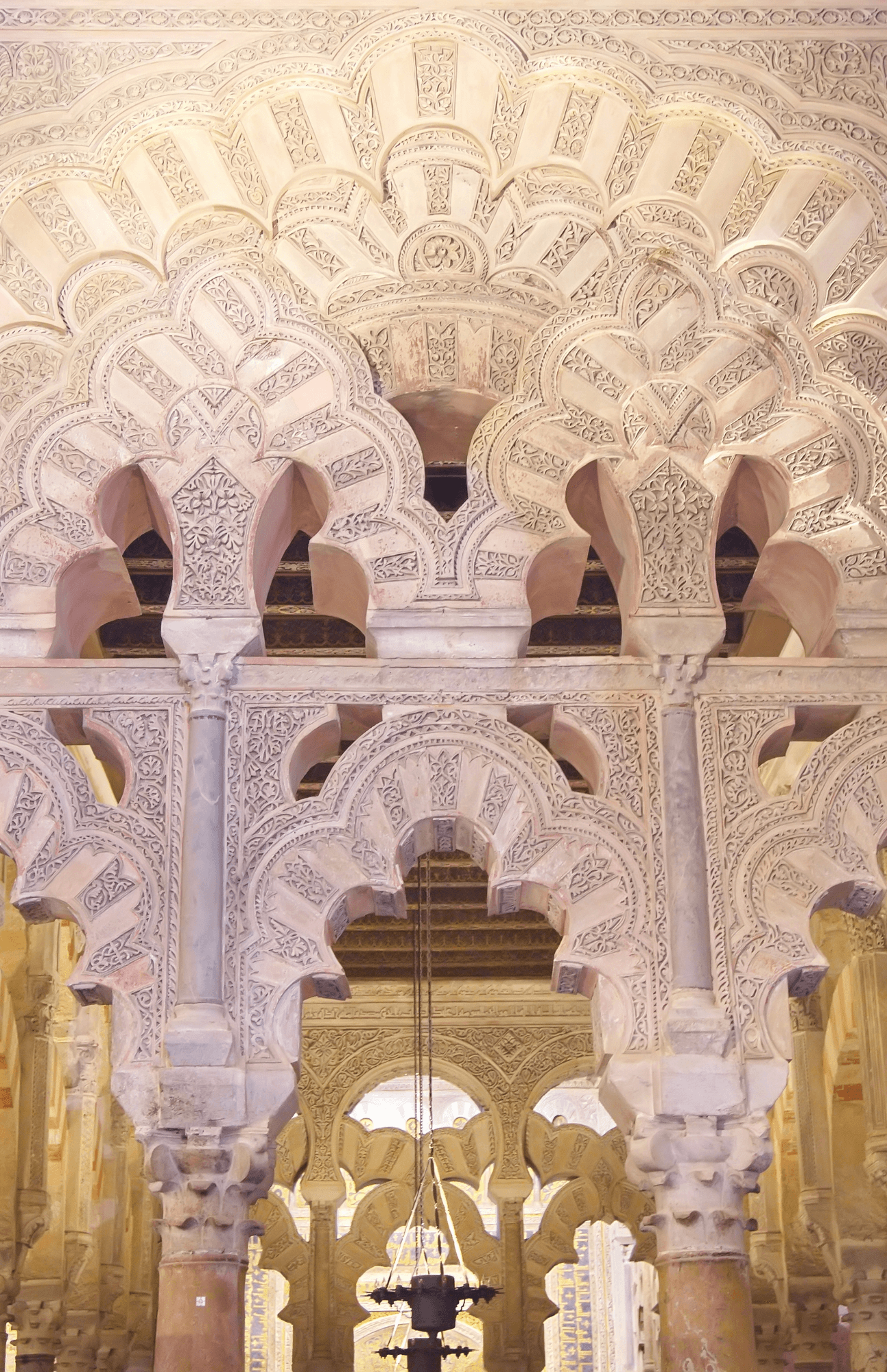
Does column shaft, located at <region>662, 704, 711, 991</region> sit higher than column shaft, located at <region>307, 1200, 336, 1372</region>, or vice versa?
column shaft, located at <region>662, 704, 711, 991</region>

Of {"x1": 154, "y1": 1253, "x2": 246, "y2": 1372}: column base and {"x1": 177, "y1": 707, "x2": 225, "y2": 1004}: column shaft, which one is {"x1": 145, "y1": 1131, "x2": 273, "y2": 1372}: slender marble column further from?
{"x1": 177, "y1": 707, "x2": 225, "y2": 1004}: column shaft

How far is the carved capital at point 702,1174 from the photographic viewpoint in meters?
5.57

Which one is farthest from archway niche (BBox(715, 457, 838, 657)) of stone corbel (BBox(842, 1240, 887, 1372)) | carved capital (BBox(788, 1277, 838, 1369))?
carved capital (BBox(788, 1277, 838, 1369))

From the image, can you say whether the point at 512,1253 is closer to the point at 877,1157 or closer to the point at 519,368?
→ the point at 877,1157

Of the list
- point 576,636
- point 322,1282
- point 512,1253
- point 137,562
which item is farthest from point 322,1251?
point 137,562

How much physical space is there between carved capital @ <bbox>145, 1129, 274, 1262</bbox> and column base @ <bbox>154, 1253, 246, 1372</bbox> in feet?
0.14

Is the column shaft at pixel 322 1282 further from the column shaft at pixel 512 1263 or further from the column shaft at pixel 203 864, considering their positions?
the column shaft at pixel 203 864

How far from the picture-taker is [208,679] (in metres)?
6.12

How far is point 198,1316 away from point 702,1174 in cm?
163

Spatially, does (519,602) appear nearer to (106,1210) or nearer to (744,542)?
(744,542)

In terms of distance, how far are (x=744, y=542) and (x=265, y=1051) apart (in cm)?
399

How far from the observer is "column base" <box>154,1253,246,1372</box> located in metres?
5.45

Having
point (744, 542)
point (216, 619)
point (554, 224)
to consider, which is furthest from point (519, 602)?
point (744, 542)

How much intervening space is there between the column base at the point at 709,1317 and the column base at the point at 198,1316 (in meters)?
1.37
